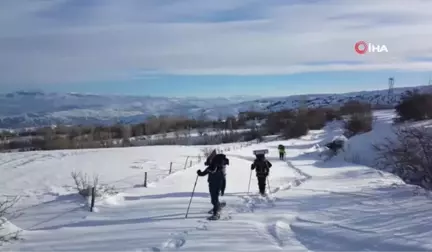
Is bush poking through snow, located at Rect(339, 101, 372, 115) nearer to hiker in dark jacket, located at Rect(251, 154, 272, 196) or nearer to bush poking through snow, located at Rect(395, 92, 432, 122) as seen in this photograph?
bush poking through snow, located at Rect(395, 92, 432, 122)

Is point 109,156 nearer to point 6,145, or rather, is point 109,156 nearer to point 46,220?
point 46,220

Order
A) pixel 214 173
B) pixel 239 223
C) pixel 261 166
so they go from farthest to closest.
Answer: pixel 261 166
pixel 214 173
pixel 239 223

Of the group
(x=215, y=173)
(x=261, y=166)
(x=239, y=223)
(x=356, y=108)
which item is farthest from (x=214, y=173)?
(x=356, y=108)

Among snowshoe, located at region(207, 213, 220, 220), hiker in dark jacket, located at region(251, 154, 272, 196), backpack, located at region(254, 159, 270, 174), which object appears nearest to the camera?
snowshoe, located at region(207, 213, 220, 220)

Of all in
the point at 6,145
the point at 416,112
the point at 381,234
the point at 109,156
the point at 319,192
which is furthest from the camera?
the point at 6,145

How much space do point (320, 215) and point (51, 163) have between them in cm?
4057

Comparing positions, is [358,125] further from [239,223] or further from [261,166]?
[239,223]

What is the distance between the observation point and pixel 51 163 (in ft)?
164

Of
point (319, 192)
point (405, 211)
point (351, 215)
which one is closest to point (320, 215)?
point (351, 215)

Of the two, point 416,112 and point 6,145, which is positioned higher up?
point 416,112

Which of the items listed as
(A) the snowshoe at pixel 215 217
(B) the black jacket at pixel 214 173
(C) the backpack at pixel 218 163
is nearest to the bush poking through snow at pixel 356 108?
(C) the backpack at pixel 218 163

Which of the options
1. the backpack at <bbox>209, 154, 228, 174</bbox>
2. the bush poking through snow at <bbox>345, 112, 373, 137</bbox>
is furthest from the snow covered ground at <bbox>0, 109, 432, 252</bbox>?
the bush poking through snow at <bbox>345, 112, 373, 137</bbox>

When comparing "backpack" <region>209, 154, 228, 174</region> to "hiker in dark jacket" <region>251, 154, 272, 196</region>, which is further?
"hiker in dark jacket" <region>251, 154, 272, 196</region>

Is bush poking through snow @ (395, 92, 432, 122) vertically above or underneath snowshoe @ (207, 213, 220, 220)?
above
